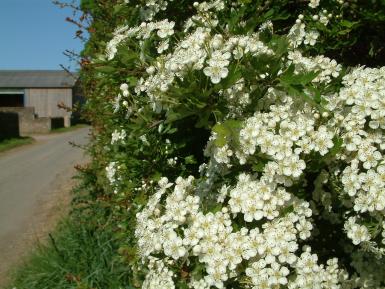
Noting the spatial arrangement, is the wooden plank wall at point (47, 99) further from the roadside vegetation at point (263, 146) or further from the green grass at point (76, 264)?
the roadside vegetation at point (263, 146)

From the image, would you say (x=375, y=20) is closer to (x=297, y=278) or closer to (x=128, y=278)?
(x=297, y=278)

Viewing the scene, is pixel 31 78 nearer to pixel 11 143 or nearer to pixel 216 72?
pixel 11 143

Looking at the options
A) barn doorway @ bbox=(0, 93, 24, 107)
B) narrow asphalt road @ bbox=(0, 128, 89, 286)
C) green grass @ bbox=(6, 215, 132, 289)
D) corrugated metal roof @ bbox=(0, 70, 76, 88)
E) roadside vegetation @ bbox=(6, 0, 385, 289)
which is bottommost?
narrow asphalt road @ bbox=(0, 128, 89, 286)

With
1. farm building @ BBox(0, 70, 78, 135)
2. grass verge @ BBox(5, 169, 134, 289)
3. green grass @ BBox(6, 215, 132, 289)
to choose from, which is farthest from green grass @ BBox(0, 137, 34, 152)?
farm building @ BBox(0, 70, 78, 135)

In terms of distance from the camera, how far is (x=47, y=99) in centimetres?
3778

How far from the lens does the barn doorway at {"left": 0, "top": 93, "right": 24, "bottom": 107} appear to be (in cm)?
4050

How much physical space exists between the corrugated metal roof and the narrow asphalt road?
23.0 metres

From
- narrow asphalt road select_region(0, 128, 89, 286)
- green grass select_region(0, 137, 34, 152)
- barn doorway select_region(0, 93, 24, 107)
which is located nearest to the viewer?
narrow asphalt road select_region(0, 128, 89, 286)

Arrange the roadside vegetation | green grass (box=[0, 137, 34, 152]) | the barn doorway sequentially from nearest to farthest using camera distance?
the roadside vegetation, green grass (box=[0, 137, 34, 152]), the barn doorway

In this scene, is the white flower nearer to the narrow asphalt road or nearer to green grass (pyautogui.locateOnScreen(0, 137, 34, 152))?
the narrow asphalt road

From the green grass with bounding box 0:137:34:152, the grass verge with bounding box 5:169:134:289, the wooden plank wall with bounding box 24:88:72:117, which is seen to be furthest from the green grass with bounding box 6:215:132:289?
the wooden plank wall with bounding box 24:88:72:117

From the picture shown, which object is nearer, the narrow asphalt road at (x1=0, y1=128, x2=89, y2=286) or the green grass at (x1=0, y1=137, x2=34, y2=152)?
the narrow asphalt road at (x1=0, y1=128, x2=89, y2=286)

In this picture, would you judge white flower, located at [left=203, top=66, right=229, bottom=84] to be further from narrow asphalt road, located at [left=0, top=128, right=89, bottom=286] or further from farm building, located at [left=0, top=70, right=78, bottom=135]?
farm building, located at [left=0, top=70, right=78, bottom=135]

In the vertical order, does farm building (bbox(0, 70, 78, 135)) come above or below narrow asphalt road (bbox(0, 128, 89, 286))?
above
